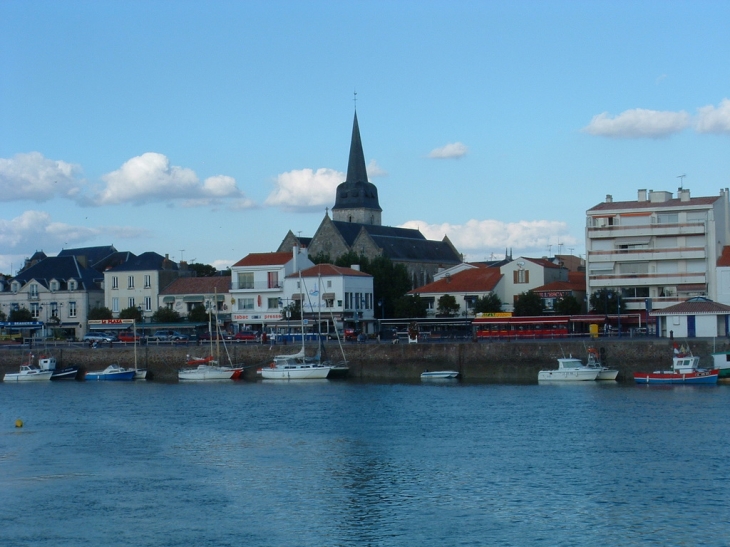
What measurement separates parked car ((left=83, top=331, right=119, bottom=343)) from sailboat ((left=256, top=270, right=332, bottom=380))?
2034cm

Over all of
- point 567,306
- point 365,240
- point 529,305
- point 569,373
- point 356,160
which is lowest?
point 569,373

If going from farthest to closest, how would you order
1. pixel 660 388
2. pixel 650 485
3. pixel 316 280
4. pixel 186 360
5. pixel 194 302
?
pixel 194 302 → pixel 316 280 → pixel 186 360 → pixel 660 388 → pixel 650 485

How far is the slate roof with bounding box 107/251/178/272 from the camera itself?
103m

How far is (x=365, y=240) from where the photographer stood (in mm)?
119000

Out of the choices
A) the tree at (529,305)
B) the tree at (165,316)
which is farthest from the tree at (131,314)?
the tree at (529,305)

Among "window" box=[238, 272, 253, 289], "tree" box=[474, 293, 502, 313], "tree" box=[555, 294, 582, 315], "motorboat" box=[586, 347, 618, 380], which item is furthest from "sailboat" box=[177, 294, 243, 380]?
"tree" box=[555, 294, 582, 315]

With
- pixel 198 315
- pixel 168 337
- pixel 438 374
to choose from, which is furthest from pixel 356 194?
pixel 438 374

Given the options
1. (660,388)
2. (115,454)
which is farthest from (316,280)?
(115,454)

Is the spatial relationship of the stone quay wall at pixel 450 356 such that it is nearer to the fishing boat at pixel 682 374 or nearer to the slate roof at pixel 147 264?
the fishing boat at pixel 682 374

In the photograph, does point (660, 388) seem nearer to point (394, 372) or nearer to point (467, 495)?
point (394, 372)

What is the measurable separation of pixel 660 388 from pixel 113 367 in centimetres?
3923

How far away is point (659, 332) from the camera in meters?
70.8

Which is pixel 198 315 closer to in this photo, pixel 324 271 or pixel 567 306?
pixel 324 271

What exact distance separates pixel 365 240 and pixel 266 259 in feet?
82.2
